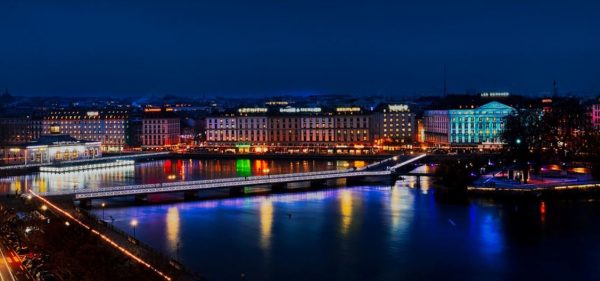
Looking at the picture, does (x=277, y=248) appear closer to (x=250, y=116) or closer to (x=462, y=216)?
(x=462, y=216)

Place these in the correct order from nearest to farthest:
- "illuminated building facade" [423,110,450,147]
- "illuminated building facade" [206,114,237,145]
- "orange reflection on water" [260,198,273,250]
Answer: "orange reflection on water" [260,198,273,250], "illuminated building facade" [423,110,450,147], "illuminated building facade" [206,114,237,145]

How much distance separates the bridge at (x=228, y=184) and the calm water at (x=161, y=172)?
3609 mm

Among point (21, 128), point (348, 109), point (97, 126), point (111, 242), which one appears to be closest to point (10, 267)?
point (111, 242)

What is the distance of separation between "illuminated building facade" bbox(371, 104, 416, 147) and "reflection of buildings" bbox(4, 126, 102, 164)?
1417 cm

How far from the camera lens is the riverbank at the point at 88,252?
890 cm

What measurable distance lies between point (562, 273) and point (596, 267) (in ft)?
2.29

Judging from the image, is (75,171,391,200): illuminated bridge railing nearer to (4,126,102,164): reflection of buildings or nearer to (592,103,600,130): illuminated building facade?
(4,126,102,164): reflection of buildings

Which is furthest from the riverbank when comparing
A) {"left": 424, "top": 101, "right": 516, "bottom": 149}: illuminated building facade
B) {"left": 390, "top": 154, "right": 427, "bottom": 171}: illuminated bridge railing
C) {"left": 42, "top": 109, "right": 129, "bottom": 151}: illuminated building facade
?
{"left": 42, "top": 109, "right": 129, "bottom": 151}: illuminated building facade

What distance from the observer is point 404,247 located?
1274 centimetres

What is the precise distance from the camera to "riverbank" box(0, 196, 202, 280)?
890 centimetres

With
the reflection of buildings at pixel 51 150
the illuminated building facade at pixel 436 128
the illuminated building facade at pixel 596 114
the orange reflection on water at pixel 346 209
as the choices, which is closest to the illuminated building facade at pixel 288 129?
the illuminated building facade at pixel 436 128

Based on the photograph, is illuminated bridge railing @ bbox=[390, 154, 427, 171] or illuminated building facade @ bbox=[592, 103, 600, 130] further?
illuminated building facade @ bbox=[592, 103, 600, 130]

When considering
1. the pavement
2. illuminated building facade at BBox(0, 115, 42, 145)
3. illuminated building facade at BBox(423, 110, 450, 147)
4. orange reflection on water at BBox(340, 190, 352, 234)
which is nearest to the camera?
the pavement

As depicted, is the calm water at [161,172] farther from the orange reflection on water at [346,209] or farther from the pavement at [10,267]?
the pavement at [10,267]
